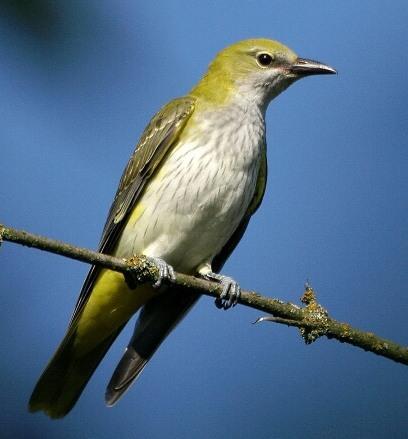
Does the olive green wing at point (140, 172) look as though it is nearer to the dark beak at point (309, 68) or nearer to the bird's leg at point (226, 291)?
the bird's leg at point (226, 291)

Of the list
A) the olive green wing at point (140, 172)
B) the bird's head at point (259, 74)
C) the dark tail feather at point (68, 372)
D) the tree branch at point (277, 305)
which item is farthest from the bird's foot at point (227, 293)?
the bird's head at point (259, 74)

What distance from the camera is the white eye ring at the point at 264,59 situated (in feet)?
16.5

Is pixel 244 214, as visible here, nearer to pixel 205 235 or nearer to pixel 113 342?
pixel 205 235

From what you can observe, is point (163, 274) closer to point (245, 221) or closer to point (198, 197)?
point (198, 197)

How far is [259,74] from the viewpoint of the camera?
4973 millimetres

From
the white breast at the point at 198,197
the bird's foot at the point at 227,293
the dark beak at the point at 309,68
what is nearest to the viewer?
the bird's foot at the point at 227,293

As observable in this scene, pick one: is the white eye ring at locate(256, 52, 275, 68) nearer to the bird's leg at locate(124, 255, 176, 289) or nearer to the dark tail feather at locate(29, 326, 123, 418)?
the bird's leg at locate(124, 255, 176, 289)

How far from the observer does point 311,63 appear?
4953mm

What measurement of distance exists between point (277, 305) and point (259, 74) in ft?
7.72

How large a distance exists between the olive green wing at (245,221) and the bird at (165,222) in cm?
1

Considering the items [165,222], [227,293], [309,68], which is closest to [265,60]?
[309,68]

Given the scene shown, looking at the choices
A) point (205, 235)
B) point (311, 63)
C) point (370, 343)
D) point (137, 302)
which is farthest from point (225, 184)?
point (370, 343)

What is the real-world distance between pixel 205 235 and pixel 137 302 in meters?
0.58

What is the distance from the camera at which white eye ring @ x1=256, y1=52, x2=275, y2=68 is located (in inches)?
198
